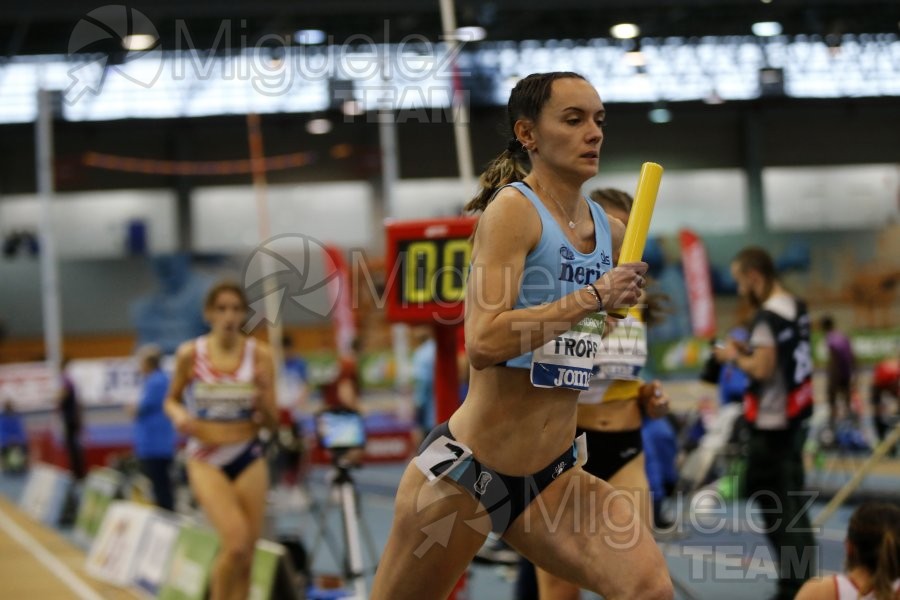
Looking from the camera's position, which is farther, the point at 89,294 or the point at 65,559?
the point at 89,294

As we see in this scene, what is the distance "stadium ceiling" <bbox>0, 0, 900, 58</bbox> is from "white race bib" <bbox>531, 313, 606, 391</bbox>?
442cm

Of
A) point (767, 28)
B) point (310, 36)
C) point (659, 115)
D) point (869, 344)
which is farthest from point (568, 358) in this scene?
point (659, 115)

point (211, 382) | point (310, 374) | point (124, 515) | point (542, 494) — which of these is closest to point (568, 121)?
point (542, 494)

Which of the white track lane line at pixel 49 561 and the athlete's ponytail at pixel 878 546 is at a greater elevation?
the athlete's ponytail at pixel 878 546

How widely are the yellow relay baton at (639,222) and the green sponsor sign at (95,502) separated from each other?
858 cm

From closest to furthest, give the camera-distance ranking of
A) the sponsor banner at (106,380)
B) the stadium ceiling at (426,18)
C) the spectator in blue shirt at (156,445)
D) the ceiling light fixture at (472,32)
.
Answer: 1. the stadium ceiling at (426,18)
2. the spectator in blue shirt at (156,445)
3. the ceiling light fixture at (472,32)
4. the sponsor banner at (106,380)

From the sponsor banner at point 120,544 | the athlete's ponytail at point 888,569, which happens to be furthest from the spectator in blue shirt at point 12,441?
the athlete's ponytail at point 888,569

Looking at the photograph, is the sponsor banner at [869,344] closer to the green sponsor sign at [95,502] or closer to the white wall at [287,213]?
the green sponsor sign at [95,502]

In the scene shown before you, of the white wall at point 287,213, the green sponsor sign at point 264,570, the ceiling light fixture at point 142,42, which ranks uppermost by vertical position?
the ceiling light fixture at point 142,42

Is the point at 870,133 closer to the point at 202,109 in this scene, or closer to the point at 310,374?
the point at 310,374

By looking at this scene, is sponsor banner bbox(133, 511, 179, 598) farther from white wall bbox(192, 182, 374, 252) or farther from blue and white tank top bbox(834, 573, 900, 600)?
white wall bbox(192, 182, 374, 252)

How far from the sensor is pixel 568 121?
2.99 m

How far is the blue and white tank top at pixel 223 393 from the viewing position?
6.05 m

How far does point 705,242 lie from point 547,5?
520 inches
